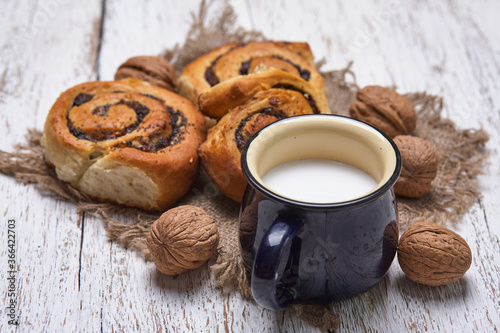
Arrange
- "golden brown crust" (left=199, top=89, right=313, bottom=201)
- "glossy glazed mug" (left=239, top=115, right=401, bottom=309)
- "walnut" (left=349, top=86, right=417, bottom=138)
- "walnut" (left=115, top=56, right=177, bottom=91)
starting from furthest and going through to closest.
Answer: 1. "walnut" (left=115, top=56, right=177, bottom=91)
2. "walnut" (left=349, top=86, right=417, bottom=138)
3. "golden brown crust" (left=199, top=89, right=313, bottom=201)
4. "glossy glazed mug" (left=239, top=115, right=401, bottom=309)

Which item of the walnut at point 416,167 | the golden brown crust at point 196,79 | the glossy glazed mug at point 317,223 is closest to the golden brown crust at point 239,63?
the golden brown crust at point 196,79

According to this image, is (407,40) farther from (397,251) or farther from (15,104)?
(15,104)

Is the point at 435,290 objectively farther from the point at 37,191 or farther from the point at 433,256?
the point at 37,191

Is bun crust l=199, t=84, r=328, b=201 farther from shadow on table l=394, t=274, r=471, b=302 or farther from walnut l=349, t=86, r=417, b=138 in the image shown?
shadow on table l=394, t=274, r=471, b=302

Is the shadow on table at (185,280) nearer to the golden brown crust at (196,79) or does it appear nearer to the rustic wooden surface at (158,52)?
the rustic wooden surface at (158,52)

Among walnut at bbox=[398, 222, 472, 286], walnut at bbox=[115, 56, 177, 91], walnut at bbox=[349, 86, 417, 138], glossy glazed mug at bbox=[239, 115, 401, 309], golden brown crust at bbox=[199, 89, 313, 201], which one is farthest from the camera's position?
walnut at bbox=[115, 56, 177, 91]

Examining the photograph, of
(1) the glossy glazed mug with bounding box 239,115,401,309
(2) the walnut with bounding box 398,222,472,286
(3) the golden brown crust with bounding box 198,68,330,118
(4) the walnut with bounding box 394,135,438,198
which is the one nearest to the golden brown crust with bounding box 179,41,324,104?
(3) the golden brown crust with bounding box 198,68,330,118
